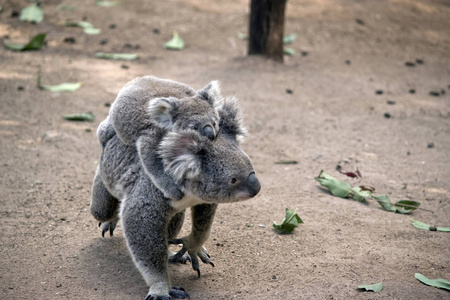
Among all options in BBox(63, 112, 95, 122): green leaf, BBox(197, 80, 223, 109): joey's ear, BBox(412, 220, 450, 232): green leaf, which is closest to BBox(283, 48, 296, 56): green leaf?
BBox(63, 112, 95, 122): green leaf

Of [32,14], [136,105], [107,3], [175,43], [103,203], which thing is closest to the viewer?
[136,105]

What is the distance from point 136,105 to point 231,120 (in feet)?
2.14

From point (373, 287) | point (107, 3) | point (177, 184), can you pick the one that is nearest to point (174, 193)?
point (177, 184)

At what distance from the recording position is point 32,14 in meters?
10.2

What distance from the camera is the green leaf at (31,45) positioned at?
8.96m

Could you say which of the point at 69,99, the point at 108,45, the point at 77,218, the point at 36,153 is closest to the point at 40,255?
the point at 77,218

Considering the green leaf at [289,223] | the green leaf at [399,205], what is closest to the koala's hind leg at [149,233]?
the green leaf at [289,223]

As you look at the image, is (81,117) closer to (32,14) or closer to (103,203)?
(103,203)

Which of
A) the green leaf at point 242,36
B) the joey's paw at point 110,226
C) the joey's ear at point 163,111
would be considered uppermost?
the joey's ear at point 163,111

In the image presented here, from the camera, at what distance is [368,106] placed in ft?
25.5

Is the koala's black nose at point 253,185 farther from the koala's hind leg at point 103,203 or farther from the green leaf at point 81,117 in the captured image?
the green leaf at point 81,117

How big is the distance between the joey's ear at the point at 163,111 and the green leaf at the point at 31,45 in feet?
21.8

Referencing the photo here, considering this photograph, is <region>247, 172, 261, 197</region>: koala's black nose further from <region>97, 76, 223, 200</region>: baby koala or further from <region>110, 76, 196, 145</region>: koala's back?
<region>110, 76, 196, 145</region>: koala's back

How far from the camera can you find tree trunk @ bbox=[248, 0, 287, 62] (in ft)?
27.7
